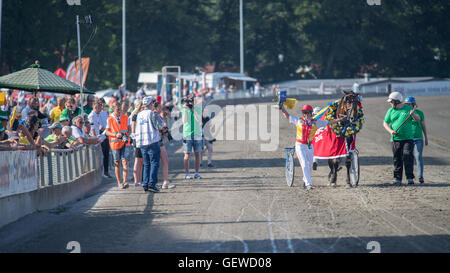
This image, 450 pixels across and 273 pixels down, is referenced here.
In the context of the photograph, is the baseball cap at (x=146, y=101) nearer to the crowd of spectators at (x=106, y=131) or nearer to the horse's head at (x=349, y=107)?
the crowd of spectators at (x=106, y=131)

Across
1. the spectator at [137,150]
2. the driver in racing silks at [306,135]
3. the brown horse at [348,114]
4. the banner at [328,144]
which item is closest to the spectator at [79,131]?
the spectator at [137,150]

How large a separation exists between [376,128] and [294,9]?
63172mm

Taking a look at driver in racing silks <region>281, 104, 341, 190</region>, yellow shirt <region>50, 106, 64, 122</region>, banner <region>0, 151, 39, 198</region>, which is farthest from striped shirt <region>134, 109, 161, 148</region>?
yellow shirt <region>50, 106, 64, 122</region>

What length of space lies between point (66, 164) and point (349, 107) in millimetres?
5881

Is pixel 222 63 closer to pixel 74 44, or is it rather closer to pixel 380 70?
pixel 380 70

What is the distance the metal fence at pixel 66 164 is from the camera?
43.0ft

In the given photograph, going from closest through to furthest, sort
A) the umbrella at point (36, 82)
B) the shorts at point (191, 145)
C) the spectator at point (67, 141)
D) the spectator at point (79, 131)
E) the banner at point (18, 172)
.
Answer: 1. the banner at point (18, 172)
2. the spectator at point (67, 141)
3. the spectator at point (79, 131)
4. the umbrella at point (36, 82)
5. the shorts at point (191, 145)

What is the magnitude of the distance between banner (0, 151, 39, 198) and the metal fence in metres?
0.34

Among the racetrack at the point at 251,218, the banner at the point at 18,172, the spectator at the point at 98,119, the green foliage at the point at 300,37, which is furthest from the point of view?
the green foliage at the point at 300,37

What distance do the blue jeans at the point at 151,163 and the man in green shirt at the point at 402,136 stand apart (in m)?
4.87

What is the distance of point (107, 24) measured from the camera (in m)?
76.2

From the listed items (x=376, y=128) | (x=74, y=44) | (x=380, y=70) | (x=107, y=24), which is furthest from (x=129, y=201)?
(x=380, y=70)

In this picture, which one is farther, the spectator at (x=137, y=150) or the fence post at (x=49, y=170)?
the spectator at (x=137, y=150)

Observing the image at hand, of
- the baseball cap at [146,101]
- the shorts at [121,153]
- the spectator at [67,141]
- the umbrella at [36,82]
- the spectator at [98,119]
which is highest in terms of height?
the umbrella at [36,82]
